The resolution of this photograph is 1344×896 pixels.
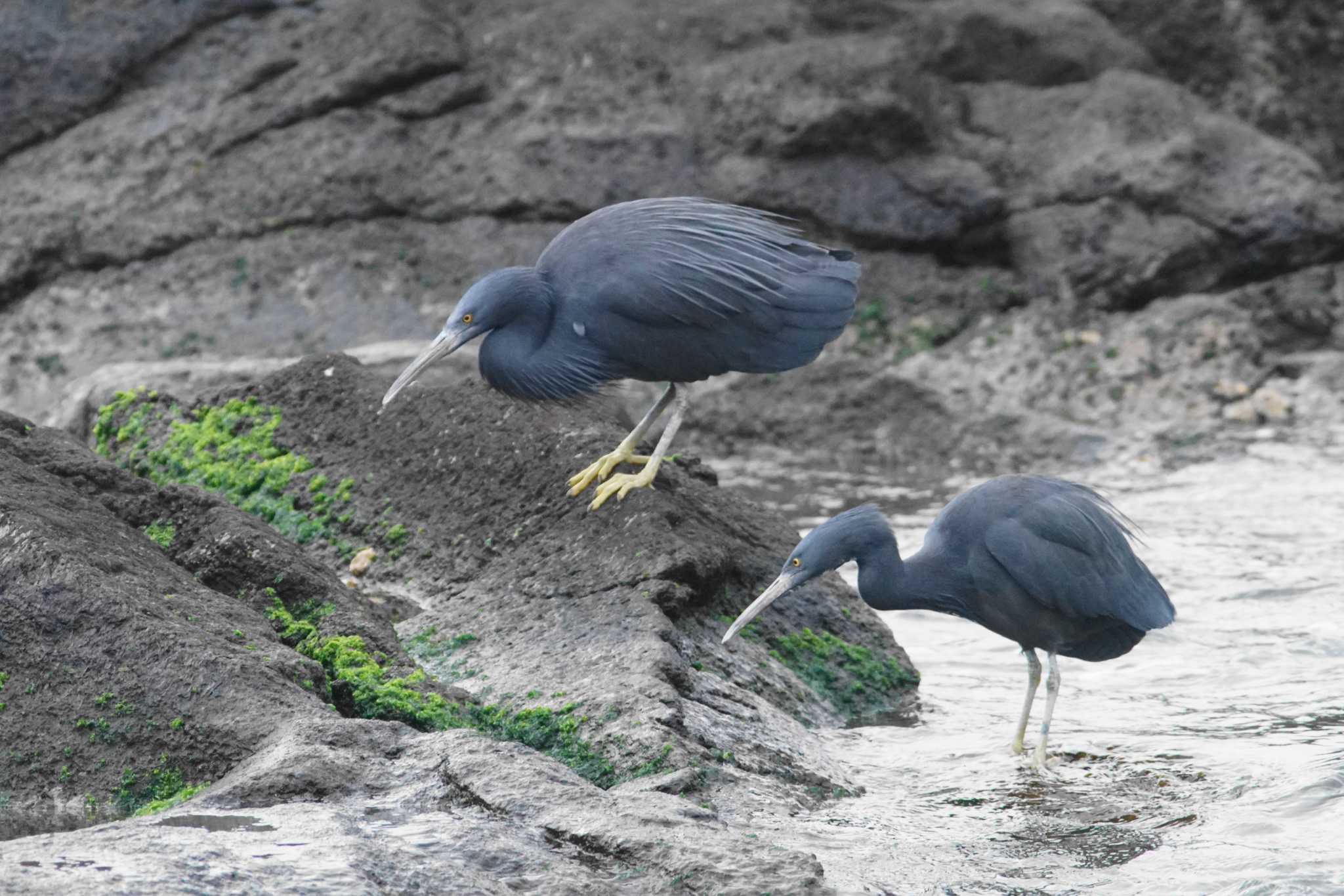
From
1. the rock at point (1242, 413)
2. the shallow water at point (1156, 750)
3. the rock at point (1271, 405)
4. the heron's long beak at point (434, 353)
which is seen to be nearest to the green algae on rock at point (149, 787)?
the shallow water at point (1156, 750)

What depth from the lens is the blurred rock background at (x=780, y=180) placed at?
35.2ft

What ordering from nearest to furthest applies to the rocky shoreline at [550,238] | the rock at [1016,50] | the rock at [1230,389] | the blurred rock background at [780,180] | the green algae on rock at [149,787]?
the green algae on rock at [149,787] → the rocky shoreline at [550,238] → the rock at [1230,389] → the blurred rock background at [780,180] → the rock at [1016,50]

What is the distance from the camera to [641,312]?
604 centimetres

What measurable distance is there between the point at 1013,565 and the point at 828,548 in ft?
2.11

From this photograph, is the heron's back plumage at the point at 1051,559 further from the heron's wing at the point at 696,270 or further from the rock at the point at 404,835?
the rock at the point at 404,835

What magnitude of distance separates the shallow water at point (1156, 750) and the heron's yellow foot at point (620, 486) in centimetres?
113

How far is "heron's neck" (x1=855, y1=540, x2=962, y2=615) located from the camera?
18.4 feet

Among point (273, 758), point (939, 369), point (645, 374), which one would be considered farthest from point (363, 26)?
point (273, 758)

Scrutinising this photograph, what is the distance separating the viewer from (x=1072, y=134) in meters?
11.6

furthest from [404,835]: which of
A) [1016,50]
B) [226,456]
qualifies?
[1016,50]

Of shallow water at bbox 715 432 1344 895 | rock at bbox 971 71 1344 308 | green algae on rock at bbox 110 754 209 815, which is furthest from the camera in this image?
rock at bbox 971 71 1344 308

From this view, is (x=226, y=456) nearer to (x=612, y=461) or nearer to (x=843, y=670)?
(x=612, y=461)

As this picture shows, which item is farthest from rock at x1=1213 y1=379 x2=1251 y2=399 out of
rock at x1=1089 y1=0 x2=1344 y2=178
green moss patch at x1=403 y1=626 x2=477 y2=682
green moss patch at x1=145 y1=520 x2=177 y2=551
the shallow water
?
green moss patch at x1=145 y1=520 x2=177 y2=551

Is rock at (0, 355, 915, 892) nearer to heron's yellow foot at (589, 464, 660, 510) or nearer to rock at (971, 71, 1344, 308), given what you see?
heron's yellow foot at (589, 464, 660, 510)
